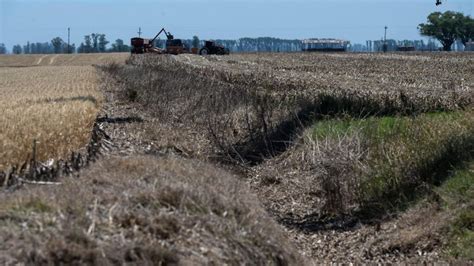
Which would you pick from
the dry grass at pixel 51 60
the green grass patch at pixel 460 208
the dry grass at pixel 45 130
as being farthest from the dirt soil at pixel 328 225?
the dry grass at pixel 51 60

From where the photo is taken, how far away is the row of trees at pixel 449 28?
14288cm

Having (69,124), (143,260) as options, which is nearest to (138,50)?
(69,124)

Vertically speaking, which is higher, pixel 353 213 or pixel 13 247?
pixel 13 247

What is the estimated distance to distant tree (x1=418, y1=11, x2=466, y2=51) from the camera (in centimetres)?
14338

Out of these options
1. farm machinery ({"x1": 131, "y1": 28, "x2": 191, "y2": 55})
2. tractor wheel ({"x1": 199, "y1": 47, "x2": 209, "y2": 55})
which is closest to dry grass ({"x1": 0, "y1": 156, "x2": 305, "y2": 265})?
farm machinery ({"x1": 131, "y1": 28, "x2": 191, "y2": 55})

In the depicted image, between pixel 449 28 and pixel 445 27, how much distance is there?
1.38m

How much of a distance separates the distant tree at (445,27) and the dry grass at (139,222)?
14021 centimetres

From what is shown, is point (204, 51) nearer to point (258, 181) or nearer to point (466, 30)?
point (258, 181)

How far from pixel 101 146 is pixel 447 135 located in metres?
5.20

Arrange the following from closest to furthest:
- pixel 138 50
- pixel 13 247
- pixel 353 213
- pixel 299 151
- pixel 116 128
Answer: pixel 13 247
pixel 353 213
pixel 299 151
pixel 116 128
pixel 138 50

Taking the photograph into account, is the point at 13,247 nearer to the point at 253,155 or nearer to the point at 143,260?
the point at 143,260

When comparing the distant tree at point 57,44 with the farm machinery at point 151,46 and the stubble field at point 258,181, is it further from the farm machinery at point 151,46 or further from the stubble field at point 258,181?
the stubble field at point 258,181

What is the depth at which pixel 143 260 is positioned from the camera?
6.15 meters

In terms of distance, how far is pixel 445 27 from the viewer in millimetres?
142875
